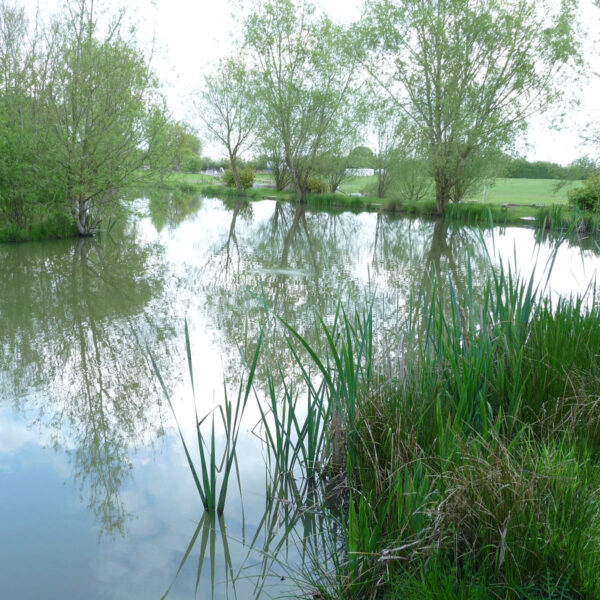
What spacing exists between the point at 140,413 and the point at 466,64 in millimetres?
18378

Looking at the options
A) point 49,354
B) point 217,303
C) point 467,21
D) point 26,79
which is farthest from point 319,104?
point 49,354

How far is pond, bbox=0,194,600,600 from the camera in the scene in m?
2.32

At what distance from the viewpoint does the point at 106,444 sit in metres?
3.35

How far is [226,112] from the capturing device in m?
34.4

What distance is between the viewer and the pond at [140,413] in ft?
7.60

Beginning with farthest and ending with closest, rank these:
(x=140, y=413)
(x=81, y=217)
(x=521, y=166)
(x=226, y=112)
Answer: (x=226, y=112) → (x=521, y=166) → (x=81, y=217) → (x=140, y=413)

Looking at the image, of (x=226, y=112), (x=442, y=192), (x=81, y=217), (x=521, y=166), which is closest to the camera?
(x=81, y=217)

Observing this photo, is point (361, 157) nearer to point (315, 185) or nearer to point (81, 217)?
Result: point (315, 185)

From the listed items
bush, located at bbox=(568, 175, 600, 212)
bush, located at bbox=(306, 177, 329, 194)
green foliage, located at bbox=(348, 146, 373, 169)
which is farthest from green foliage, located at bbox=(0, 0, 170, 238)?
bush, located at bbox=(306, 177, 329, 194)

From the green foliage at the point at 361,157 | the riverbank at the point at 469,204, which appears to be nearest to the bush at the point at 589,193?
the riverbank at the point at 469,204

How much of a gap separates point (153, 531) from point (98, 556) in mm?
268

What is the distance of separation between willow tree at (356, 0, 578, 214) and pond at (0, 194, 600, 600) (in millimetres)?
10990

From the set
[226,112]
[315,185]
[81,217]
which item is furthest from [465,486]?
[226,112]

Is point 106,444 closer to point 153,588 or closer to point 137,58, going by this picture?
point 153,588
